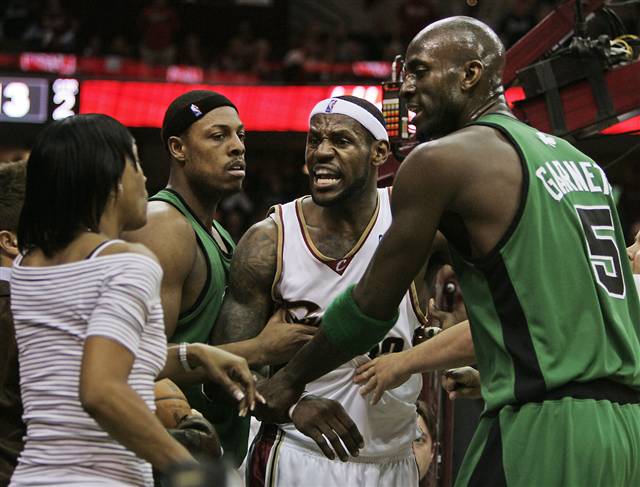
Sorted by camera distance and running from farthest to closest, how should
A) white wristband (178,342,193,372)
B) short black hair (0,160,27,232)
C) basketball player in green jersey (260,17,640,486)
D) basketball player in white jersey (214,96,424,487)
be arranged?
basketball player in white jersey (214,96,424,487)
short black hair (0,160,27,232)
white wristband (178,342,193,372)
basketball player in green jersey (260,17,640,486)

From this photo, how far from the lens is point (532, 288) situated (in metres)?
2.98

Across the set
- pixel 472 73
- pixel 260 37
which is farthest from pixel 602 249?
pixel 260 37

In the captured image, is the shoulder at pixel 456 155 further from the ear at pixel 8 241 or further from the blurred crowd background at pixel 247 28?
the blurred crowd background at pixel 247 28

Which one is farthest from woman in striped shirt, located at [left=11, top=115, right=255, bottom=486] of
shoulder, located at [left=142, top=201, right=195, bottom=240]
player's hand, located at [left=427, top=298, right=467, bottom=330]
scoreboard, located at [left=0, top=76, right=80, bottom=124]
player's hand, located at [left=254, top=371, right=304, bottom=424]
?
scoreboard, located at [left=0, top=76, right=80, bottom=124]

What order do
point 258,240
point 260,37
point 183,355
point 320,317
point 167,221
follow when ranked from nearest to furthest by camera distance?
point 183,355
point 320,317
point 258,240
point 167,221
point 260,37

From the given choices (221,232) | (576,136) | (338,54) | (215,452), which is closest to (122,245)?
(215,452)

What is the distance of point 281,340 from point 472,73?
129 cm

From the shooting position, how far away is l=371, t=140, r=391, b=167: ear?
445 cm

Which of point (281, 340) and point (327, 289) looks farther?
point (327, 289)

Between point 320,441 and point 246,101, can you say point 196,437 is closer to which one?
point 320,441

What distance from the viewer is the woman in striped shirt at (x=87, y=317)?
2.48m

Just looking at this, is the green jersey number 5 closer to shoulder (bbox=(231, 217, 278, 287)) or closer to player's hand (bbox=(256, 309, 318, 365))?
player's hand (bbox=(256, 309, 318, 365))

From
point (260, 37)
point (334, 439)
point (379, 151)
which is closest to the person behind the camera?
point (334, 439)

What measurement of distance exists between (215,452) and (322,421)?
Result: 0.47 meters
